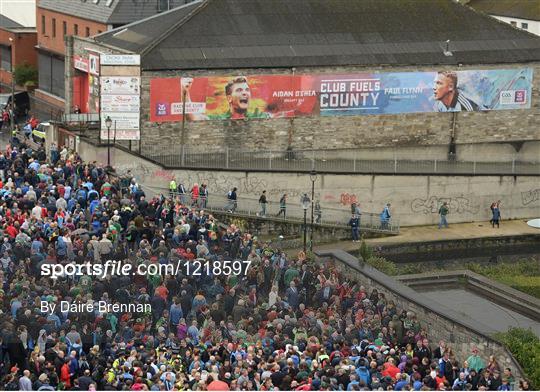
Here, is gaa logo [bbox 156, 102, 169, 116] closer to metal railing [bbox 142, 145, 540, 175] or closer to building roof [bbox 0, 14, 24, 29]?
metal railing [bbox 142, 145, 540, 175]

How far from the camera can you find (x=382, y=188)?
2496 inches

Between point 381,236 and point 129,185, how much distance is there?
46.1 feet

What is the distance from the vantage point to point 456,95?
68812 mm

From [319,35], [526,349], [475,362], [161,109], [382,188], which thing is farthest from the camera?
[319,35]

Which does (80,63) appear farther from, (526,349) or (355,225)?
(526,349)

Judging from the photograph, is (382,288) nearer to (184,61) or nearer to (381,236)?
(381,236)

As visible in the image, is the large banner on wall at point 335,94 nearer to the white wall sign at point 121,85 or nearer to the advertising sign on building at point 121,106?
the white wall sign at point 121,85

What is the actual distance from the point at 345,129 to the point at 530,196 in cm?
855

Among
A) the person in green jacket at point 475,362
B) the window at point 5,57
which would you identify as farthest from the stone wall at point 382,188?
the window at point 5,57

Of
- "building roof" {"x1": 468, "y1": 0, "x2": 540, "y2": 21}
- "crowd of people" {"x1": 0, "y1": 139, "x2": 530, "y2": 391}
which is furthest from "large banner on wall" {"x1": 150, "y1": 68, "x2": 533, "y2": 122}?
"crowd of people" {"x1": 0, "y1": 139, "x2": 530, "y2": 391}

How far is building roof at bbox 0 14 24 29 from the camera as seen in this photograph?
9239 cm

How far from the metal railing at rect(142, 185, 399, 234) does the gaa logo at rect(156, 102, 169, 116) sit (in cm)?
510

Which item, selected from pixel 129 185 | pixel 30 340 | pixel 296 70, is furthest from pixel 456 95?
pixel 30 340

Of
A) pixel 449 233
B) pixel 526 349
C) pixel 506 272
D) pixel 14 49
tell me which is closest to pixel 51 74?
pixel 14 49
